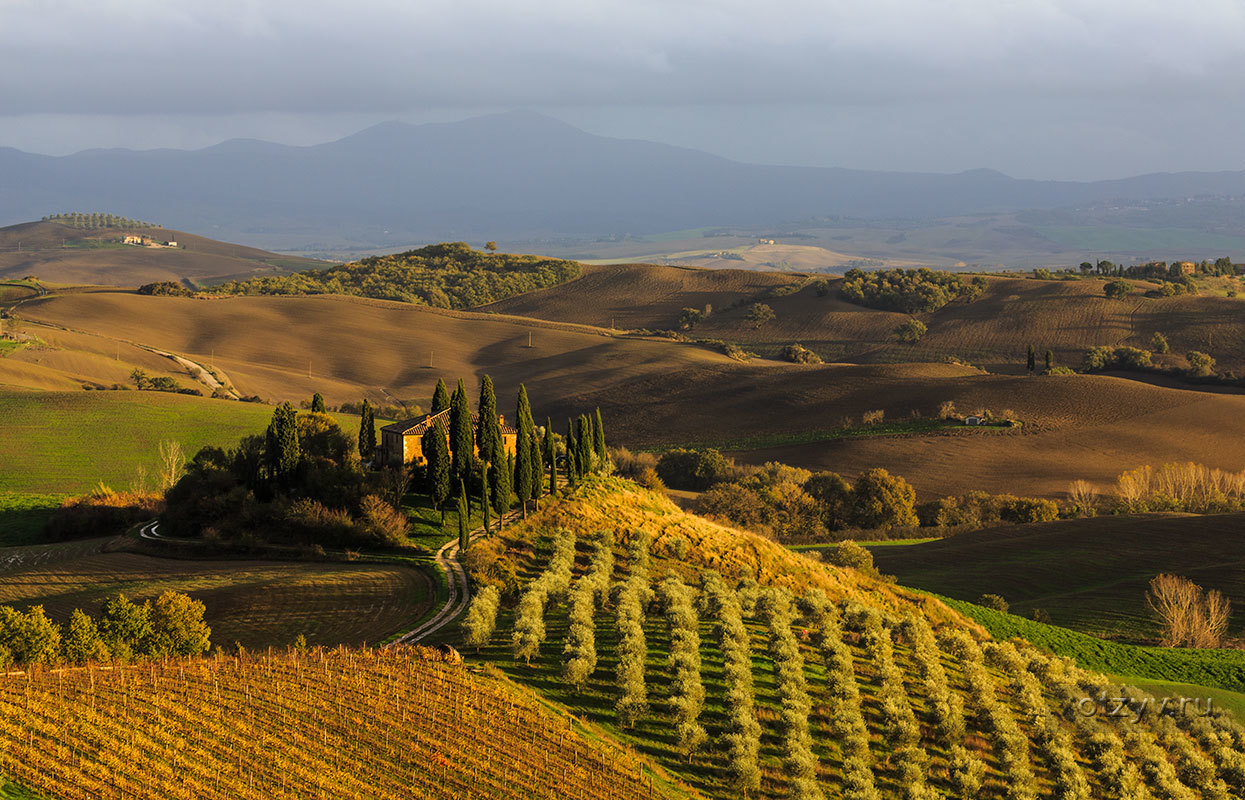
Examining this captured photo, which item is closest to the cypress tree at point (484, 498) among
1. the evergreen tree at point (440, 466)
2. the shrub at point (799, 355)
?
the evergreen tree at point (440, 466)

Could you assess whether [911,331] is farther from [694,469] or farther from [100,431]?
[100,431]

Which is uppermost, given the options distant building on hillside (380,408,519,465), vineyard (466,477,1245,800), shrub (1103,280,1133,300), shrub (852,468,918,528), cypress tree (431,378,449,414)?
shrub (1103,280,1133,300)

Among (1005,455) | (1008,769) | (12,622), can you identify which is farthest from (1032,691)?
(1005,455)

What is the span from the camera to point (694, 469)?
92.0 meters

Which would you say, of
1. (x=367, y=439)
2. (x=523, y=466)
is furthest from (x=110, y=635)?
(x=367, y=439)

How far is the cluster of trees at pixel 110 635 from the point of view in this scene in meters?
31.2

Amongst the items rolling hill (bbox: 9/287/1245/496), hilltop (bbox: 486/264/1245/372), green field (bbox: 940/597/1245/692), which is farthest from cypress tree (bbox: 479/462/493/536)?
hilltop (bbox: 486/264/1245/372)

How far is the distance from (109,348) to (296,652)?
11168 cm

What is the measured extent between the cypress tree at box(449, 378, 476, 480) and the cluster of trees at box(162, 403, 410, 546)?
3101mm

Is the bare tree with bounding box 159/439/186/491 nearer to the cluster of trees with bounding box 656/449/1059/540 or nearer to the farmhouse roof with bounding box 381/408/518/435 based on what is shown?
the farmhouse roof with bounding box 381/408/518/435

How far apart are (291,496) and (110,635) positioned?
61.5 ft

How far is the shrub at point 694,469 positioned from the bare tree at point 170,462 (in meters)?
38.5

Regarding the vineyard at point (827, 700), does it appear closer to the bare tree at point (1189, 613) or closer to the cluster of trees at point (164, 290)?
the bare tree at point (1189, 613)

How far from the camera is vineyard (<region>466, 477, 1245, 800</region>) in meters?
28.5
